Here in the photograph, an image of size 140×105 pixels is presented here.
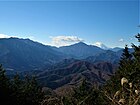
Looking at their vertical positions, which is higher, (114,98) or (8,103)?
(114,98)

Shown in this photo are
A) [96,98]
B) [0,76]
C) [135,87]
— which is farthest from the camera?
[96,98]

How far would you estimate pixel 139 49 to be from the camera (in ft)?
85.0

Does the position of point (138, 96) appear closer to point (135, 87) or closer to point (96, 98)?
point (135, 87)

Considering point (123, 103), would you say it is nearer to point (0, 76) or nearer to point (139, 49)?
point (139, 49)

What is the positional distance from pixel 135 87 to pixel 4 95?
4514 cm

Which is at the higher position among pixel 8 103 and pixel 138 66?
pixel 138 66

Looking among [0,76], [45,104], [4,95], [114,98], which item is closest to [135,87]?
[114,98]

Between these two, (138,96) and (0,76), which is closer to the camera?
(138,96)

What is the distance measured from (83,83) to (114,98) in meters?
53.2

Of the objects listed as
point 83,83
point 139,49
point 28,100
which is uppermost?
point 139,49

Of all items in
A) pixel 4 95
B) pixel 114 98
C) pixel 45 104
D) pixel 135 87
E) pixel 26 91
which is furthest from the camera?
pixel 26 91

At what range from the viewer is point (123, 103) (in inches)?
111

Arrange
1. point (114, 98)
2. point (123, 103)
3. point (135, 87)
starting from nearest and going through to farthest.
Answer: point (123, 103)
point (114, 98)
point (135, 87)

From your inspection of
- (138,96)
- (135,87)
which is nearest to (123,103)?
(138,96)
